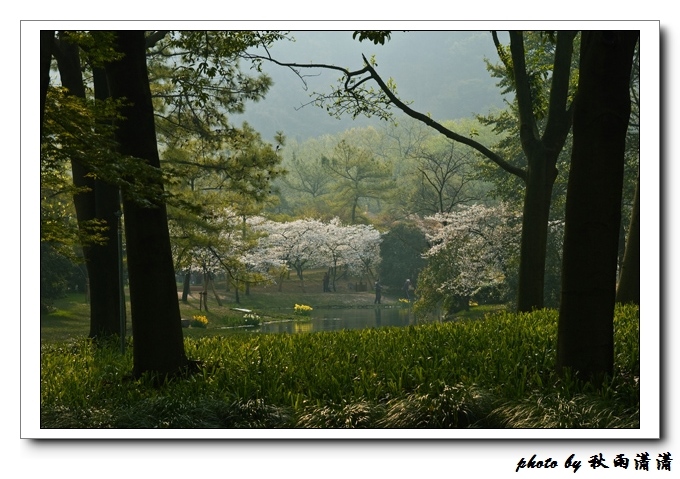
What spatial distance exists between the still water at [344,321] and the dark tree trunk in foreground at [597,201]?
1307 cm

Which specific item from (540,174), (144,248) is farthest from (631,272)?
(144,248)

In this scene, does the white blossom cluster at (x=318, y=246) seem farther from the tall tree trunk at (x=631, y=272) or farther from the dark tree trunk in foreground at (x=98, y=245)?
the tall tree trunk at (x=631, y=272)

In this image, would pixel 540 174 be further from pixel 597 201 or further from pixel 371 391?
pixel 371 391

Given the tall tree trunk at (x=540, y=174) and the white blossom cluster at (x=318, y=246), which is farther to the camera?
the white blossom cluster at (x=318, y=246)

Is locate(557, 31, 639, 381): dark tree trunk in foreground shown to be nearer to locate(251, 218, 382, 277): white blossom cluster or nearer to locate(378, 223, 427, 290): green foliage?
locate(378, 223, 427, 290): green foliage

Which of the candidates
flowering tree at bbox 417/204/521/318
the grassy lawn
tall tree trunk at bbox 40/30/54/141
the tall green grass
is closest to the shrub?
flowering tree at bbox 417/204/521/318

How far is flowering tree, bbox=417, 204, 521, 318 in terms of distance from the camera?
1869cm

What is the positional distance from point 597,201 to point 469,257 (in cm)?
1371

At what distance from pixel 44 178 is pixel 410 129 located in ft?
90.4

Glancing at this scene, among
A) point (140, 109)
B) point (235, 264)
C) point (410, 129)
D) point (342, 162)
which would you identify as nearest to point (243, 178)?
point (235, 264)

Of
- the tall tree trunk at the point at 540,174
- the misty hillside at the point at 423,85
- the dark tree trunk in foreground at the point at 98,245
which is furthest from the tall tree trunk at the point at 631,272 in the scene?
the misty hillside at the point at 423,85

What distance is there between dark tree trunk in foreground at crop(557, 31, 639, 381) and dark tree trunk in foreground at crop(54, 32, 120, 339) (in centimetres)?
621

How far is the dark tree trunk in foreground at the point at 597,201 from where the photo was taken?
214 inches

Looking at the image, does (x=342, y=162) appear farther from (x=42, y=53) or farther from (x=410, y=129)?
(x=42, y=53)
